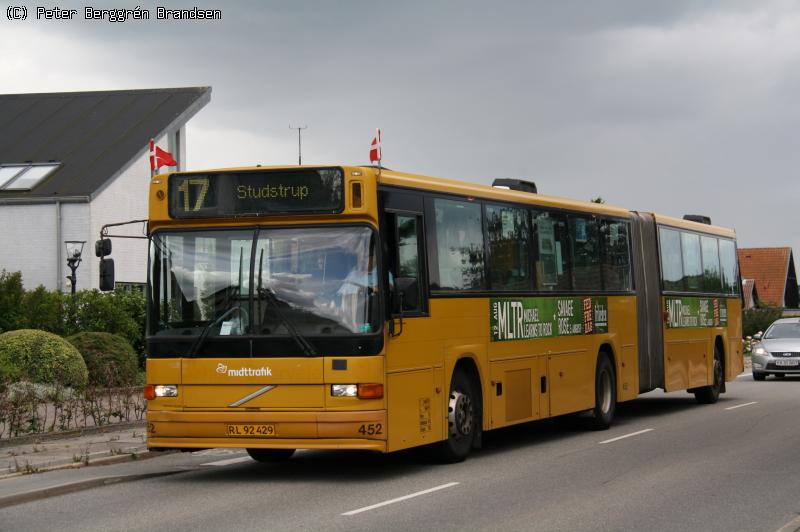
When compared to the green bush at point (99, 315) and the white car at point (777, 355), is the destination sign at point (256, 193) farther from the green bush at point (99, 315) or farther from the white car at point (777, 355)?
the white car at point (777, 355)

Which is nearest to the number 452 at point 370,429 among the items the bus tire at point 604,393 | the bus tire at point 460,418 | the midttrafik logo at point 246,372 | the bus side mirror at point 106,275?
the midttrafik logo at point 246,372

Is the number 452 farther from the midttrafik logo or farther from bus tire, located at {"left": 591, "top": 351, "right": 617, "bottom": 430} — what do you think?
bus tire, located at {"left": 591, "top": 351, "right": 617, "bottom": 430}

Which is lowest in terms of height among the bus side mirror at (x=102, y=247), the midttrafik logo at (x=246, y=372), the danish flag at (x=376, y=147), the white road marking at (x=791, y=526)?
the white road marking at (x=791, y=526)

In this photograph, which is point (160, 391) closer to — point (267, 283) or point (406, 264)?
point (267, 283)

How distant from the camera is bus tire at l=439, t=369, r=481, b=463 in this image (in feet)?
46.9

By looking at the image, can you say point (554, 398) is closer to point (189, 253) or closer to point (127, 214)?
point (189, 253)

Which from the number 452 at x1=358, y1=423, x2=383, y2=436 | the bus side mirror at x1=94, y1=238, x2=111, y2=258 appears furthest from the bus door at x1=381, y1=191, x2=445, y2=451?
the bus side mirror at x1=94, y1=238, x2=111, y2=258

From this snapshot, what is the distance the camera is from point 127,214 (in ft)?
146

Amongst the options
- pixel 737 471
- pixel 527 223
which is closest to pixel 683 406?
pixel 527 223

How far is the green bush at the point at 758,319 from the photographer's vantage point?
56.6 m

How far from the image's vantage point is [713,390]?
81.9ft

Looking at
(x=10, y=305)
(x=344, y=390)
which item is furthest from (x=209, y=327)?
(x=10, y=305)

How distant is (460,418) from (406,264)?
1.97 metres

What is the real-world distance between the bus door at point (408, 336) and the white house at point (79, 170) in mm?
29491
